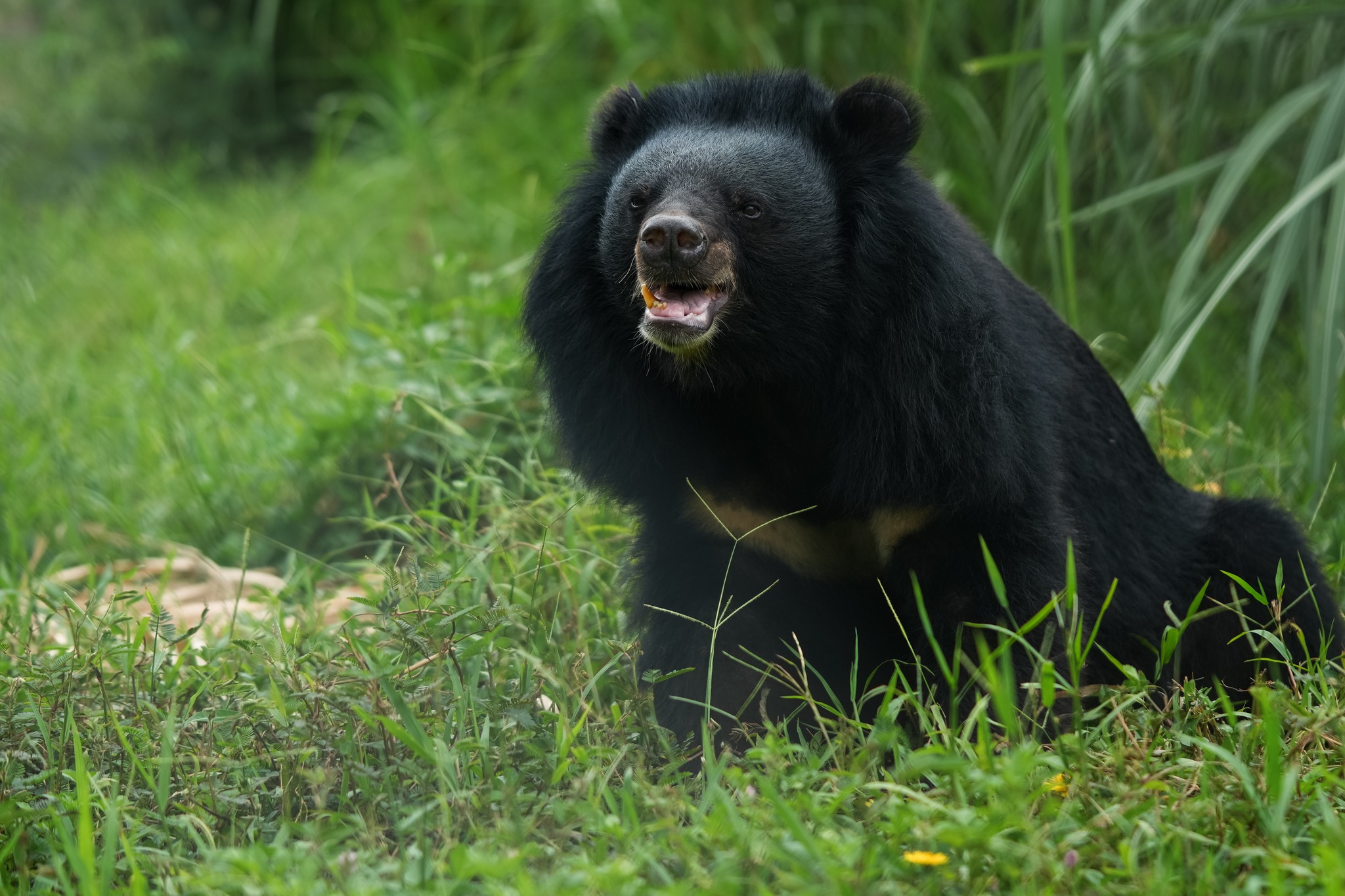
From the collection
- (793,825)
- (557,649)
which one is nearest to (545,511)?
(557,649)

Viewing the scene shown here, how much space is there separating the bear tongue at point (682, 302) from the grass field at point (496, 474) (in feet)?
2.12

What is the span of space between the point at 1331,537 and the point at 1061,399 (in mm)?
1020

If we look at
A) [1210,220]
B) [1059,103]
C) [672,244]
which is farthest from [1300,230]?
[672,244]

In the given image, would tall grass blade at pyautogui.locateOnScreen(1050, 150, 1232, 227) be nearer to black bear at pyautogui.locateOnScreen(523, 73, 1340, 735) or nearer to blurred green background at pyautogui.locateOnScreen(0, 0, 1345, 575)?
blurred green background at pyautogui.locateOnScreen(0, 0, 1345, 575)

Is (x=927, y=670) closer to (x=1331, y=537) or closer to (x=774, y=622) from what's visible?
(x=774, y=622)

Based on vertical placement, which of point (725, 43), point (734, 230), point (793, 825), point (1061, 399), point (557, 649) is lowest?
point (557, 649)

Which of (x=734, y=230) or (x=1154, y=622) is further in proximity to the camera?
(x=1154, y=622)

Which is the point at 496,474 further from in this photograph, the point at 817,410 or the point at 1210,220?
the point at 1210,220

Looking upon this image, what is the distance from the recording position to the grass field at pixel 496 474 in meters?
1.84

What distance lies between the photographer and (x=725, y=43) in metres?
5.50

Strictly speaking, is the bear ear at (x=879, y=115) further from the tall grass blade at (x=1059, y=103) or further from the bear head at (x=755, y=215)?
the tall grass blade at (x=1059, y=103)

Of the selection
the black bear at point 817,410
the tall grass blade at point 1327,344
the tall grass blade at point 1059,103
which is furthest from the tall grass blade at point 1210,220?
the black bear at point 817,410

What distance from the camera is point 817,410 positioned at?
2473mm

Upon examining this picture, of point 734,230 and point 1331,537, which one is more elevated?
point 734,230
